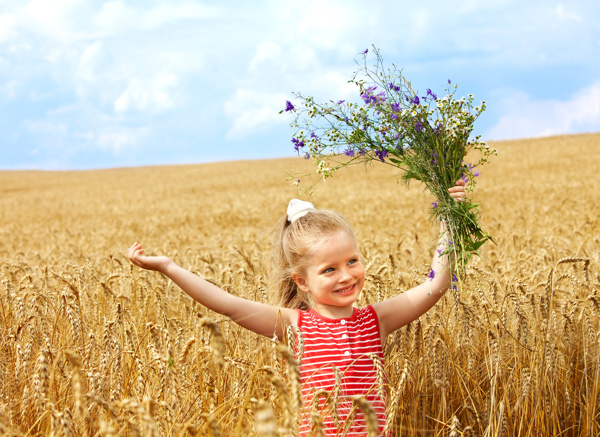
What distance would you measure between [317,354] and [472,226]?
0.83m

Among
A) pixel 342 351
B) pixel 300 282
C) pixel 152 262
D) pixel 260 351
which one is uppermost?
pixel 152 262

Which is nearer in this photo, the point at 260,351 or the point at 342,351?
the point at 342,351

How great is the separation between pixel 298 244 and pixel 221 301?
398 millimetres

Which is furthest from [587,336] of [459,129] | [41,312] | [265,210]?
[265,210]

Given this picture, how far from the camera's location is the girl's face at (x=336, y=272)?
7.51 ft

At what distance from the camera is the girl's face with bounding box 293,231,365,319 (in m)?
2.29

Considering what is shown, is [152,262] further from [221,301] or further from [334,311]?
[334,311]

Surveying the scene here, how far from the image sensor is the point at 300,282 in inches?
97.5

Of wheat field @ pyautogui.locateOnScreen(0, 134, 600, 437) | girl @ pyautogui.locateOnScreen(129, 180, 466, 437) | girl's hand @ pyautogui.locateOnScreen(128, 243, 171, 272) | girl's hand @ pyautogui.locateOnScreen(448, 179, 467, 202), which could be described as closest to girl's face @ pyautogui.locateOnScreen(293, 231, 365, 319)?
girl @ pyautogui.locateOnScreen(129, 180, 466, 437)

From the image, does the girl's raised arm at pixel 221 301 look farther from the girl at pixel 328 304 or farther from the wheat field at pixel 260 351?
the wheat field at pixel 260 351

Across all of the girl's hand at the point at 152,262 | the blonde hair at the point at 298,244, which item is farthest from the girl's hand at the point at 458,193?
the girl's hand at the point at 152,262

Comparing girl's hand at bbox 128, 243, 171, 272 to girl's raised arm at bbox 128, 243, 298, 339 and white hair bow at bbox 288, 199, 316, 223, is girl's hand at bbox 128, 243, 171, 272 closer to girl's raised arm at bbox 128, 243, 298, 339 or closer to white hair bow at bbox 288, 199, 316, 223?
girl's raised arm at bbox 128, 243, 298, 339

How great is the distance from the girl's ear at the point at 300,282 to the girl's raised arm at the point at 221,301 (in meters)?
0.15

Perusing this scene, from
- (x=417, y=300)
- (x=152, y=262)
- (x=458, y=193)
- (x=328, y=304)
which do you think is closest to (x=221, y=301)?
(x=152, y=262)
